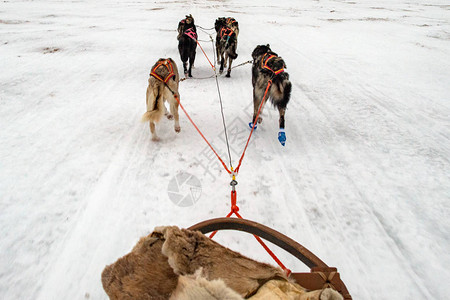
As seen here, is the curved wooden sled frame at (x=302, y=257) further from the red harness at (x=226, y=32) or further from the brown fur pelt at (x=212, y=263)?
the red harness at (x=226, y=32)

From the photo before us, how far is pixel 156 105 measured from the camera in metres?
3.10

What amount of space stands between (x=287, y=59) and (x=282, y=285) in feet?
25.4

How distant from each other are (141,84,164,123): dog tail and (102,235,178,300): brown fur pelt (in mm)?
2319

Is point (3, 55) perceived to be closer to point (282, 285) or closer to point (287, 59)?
point (287, 59)

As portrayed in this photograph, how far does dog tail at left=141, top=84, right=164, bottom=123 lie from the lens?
3055 millimetres

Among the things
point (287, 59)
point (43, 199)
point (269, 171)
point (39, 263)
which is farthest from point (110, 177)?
point (287, 59)

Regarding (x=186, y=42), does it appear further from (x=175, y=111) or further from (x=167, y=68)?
(x=175, y=111)

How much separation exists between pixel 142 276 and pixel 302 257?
811 mm

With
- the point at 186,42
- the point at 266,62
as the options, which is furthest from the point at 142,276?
the point at 186,42

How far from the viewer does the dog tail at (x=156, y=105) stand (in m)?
3.05

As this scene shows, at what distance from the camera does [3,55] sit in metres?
7.02

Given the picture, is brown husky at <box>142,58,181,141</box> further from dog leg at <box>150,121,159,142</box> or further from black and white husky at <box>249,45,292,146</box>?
black and white husky at <box>249,45,292,146</box>

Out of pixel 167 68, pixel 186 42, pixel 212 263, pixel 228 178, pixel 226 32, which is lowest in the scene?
pixel 228 178

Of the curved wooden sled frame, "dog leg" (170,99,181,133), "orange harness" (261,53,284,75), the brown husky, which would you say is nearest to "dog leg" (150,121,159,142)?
the brown husky
